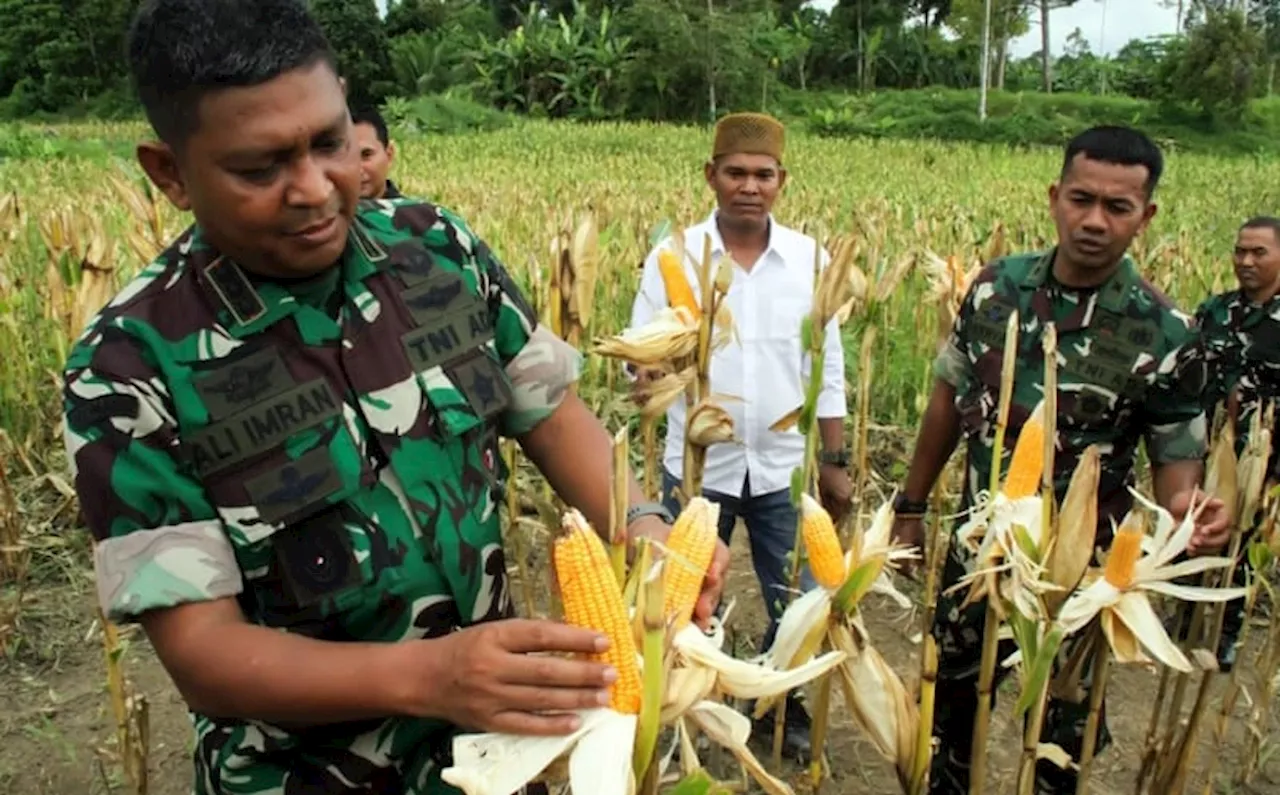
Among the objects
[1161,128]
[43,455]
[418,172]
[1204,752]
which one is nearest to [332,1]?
[418,172]

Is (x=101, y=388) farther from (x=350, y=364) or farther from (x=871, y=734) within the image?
(x=871, y=734)

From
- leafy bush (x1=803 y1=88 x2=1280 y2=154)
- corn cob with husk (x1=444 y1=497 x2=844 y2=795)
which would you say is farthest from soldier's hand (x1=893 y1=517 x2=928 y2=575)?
leafy bush (x1=803 y1=88 x2=1280 y2=154)

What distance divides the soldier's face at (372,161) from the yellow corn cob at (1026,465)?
6.58 ft

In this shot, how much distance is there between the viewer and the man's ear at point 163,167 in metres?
1.10

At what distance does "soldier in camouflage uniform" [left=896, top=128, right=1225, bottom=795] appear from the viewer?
2160 millimetres

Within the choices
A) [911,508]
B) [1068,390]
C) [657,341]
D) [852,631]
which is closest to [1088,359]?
[1068,390]

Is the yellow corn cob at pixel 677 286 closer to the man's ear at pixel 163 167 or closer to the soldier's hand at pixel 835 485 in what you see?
the soldier's hand at pixel 835 485

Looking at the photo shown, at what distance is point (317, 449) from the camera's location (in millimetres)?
1113

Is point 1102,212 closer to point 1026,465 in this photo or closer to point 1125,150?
point 1125,150

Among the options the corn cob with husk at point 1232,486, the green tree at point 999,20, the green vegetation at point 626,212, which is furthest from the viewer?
the green tree at point 999,20

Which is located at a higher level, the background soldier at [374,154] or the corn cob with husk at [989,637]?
the background soldier at [374,154]

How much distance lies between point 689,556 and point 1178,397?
1540mm

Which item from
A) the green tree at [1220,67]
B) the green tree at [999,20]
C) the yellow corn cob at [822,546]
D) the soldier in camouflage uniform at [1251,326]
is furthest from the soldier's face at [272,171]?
the green tree at [999,20]

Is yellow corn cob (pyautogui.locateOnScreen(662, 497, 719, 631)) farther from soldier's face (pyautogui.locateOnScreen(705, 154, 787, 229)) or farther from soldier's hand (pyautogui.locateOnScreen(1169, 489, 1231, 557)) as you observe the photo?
soldier's face (pyautogui.locateOnScreen(705, 154, 787, 229))
